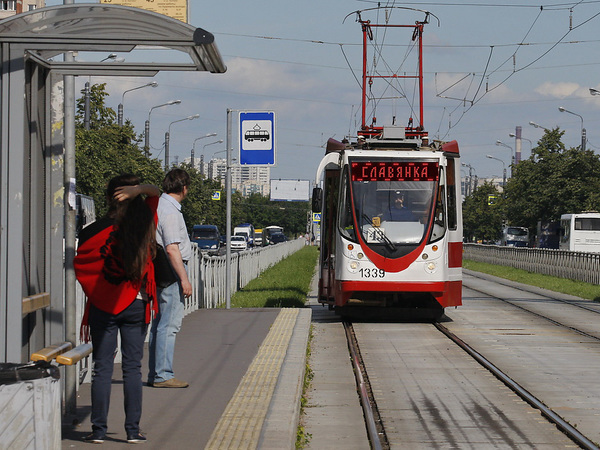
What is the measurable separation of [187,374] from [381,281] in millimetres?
7424

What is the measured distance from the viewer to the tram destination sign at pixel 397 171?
55.7 feet

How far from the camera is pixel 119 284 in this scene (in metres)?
6.43

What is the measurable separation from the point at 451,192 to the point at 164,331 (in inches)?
370

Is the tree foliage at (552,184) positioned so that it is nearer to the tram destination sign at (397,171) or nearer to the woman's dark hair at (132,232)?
the tram destination sign at (397,171)

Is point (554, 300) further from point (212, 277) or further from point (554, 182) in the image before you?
point (554, 182)

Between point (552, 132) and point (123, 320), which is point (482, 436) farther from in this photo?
point (552, 132)

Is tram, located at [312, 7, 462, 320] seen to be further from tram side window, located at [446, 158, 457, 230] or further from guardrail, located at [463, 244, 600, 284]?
guardrail, located at [463, 244, 600, 284]

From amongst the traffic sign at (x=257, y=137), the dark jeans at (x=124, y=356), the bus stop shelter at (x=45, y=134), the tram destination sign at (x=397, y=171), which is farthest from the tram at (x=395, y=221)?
the dark jeans at (x=124, y=356)

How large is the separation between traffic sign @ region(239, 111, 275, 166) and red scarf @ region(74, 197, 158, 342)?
12.1 m

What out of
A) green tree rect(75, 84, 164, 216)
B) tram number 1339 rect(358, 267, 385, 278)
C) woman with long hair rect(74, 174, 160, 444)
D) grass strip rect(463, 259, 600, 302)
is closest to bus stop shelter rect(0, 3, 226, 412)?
woman with long hair rect(74, 174, 160, 444)

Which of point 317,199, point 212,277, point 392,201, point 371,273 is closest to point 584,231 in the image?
point 212,277

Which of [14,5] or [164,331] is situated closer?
[164,331]

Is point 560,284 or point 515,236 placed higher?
point 515,236

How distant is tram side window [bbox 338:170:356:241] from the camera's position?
55.5ft
